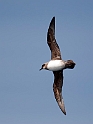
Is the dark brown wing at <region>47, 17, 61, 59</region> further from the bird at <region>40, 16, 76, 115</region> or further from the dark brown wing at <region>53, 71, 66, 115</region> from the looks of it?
the dark brown wing at <region>53, 71, 66, 115</region>

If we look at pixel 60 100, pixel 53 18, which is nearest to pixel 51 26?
pixel 53 18

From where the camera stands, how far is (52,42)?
40.5 metres

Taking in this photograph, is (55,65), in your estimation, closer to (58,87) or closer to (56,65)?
(56,65)

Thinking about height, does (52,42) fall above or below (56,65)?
above

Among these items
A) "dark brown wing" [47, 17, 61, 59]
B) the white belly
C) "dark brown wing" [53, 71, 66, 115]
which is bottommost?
"dark brown wing" [53, 71, 66, 115]

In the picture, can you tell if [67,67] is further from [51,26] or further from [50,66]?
[51,26]

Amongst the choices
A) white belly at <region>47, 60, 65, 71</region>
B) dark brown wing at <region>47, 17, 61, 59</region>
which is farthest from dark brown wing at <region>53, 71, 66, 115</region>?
dark brown wing at <region>47, 17, 61, 59</region>

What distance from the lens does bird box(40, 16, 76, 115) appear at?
39.0m

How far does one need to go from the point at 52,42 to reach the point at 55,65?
2564mm

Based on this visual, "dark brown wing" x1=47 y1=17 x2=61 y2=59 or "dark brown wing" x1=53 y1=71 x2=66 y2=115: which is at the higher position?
"dark brown wing" x1=47 y1=17 x2=61 y2=59

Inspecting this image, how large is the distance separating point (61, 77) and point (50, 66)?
217 centimetres

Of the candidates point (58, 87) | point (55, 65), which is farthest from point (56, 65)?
point (58, 87)

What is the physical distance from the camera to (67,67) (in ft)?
127

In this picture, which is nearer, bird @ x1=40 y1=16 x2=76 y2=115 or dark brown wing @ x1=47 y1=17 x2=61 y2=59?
bird @ x1=40 y1=16 x2=76 y2=115
